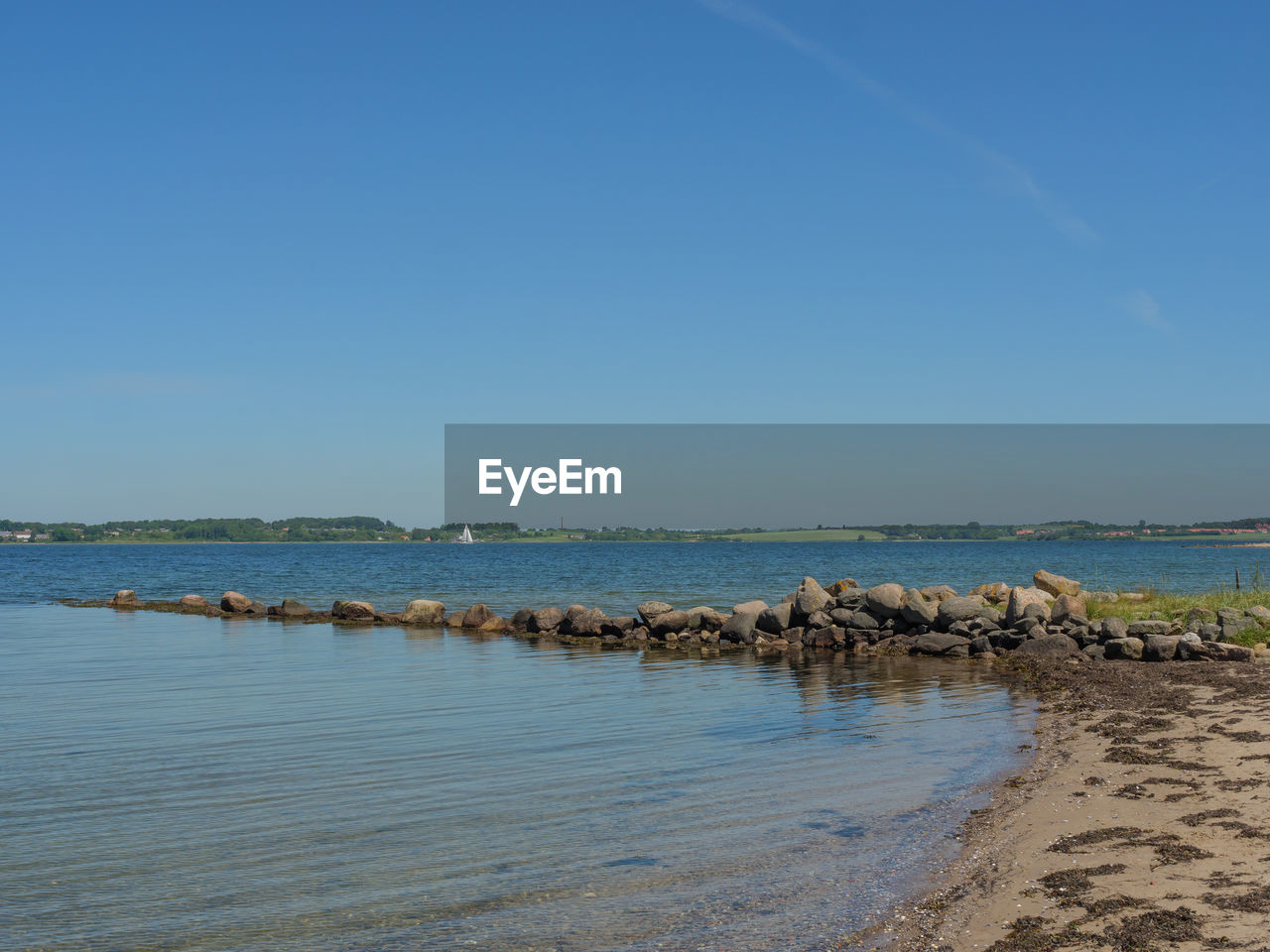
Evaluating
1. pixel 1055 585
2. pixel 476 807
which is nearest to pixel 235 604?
Result: pixel 1055 585

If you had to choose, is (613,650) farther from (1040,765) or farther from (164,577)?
(164,577)

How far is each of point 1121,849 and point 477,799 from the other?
5.93 metres

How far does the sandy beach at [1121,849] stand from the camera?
21.3 ft

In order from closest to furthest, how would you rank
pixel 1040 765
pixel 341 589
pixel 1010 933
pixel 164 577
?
pixel 1010 933 < pixel 1040 765 < pixel 341 589 < pixel 164 577

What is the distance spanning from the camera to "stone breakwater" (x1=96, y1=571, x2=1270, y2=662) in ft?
71.5

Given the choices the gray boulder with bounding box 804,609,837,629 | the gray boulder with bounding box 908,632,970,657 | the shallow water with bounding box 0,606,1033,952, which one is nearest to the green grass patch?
the gray boulder with bounding box 908,632,970,657

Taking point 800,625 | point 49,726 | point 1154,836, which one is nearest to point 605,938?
point 1154,836

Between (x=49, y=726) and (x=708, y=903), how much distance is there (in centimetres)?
1141

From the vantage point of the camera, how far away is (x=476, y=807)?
9.89 meters

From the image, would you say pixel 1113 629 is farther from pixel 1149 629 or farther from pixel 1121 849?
pixel 1121 849

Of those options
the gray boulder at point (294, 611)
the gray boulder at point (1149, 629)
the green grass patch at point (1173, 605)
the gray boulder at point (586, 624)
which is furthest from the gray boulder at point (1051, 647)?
the gray boulder at point (294, 611)

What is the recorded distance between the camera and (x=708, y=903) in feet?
24.0

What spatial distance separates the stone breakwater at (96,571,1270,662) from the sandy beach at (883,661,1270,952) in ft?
28.1

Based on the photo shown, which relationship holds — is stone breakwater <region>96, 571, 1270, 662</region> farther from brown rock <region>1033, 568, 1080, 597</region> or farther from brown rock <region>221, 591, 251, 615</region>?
brown rock <region>221, 591, 251, 615</region>
